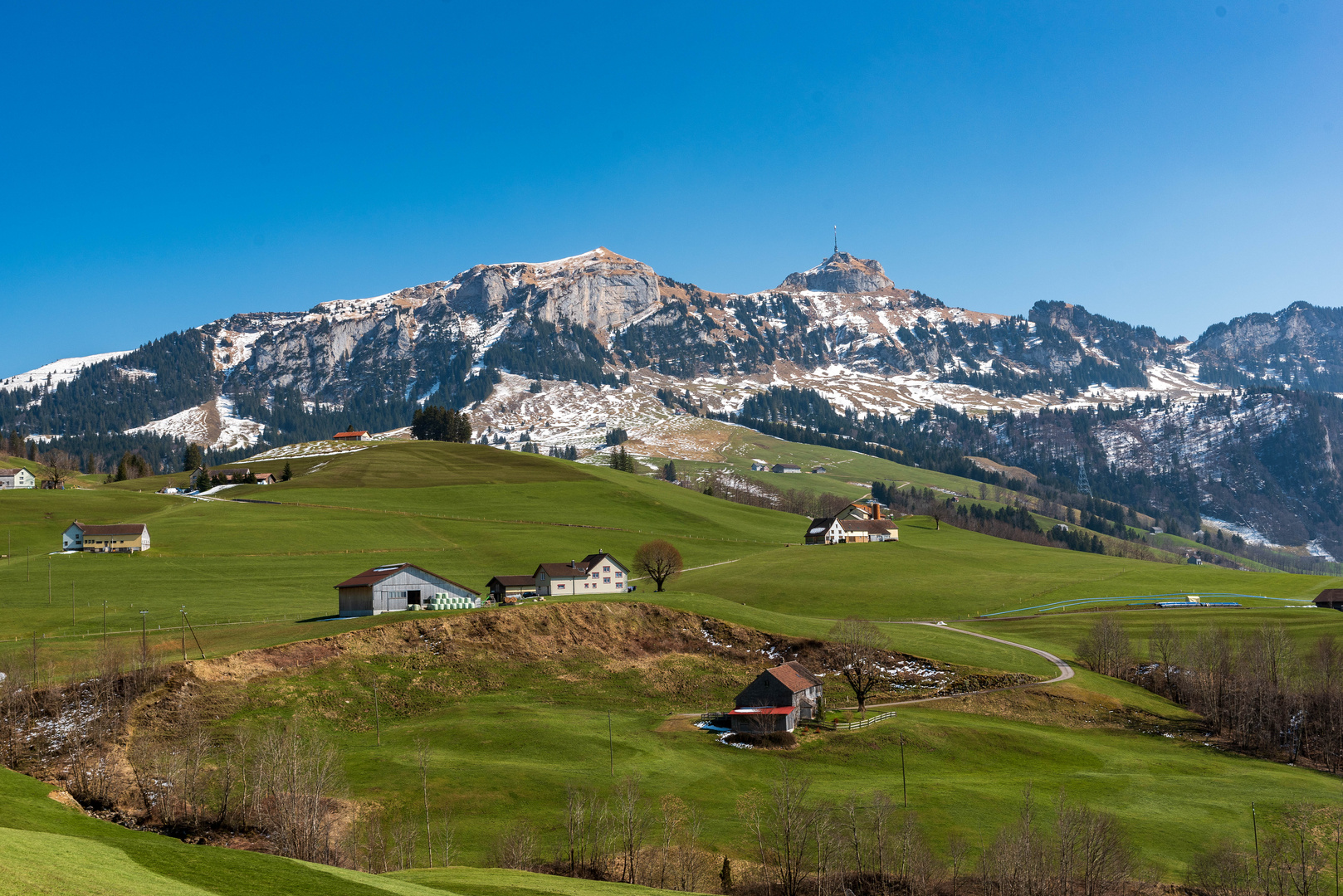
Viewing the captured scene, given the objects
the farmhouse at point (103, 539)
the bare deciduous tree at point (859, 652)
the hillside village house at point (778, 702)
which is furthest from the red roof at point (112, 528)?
the bare deciduous tree at point (859, 652)

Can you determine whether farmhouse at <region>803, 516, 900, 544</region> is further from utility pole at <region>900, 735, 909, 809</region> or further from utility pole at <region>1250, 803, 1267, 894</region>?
utility pole at <region>1250, 803, 1267, 894</region>

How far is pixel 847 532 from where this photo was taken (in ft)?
604

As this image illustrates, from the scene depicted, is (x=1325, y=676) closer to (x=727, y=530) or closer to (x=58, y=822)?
(x=58, y=822)

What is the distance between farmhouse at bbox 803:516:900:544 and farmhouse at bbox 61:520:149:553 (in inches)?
4609

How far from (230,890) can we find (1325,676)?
290ft

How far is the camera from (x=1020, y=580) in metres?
141

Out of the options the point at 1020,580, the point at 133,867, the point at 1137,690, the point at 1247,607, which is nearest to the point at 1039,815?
the point at 1137,690

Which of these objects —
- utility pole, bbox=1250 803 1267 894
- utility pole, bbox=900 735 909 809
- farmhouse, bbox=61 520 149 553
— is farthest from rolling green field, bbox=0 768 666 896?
farmhouse, bbox=61 520 149 553

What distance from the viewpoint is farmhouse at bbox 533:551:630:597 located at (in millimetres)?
116562

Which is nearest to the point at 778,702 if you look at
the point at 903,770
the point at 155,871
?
the point at 903,770

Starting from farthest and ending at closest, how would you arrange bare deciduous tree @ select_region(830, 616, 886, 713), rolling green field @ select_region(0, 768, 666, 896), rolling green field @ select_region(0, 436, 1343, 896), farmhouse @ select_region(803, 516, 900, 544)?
farmhouse @ select_region(803, 516, 900, 544) < bare deciduous tree @ select_region(830, 616, 886, 713) < rolling green field @ select_region(0, 436, 1343, 896) < rolling green field @ select_region(0, 768, 666, 896)

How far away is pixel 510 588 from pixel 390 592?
19586 millimetres

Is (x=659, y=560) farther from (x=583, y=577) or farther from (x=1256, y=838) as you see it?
(x=1256, y=838)

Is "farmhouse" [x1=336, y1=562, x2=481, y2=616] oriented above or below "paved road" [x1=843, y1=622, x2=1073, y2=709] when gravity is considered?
above
